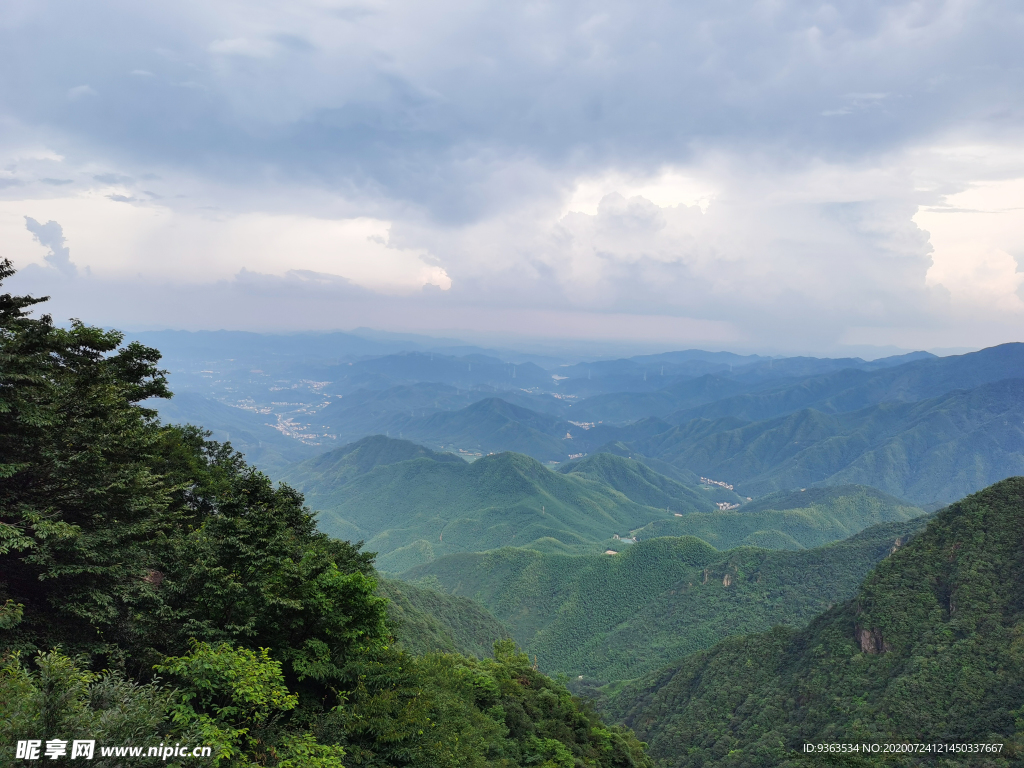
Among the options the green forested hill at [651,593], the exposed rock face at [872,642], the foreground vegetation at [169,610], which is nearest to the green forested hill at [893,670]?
the exposed rock face at [872,642]

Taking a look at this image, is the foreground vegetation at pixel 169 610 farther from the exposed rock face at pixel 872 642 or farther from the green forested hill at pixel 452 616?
the exposed rock face at pixel 872 642

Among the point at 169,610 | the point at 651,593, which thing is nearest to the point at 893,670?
the point at 169,610

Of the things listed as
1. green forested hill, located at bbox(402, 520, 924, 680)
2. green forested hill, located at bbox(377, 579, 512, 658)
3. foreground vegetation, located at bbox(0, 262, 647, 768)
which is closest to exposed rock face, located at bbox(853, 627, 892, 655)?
green forested hill, located at bbox(402, 520, 924, 680)

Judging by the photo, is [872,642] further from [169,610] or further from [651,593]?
[169,610]

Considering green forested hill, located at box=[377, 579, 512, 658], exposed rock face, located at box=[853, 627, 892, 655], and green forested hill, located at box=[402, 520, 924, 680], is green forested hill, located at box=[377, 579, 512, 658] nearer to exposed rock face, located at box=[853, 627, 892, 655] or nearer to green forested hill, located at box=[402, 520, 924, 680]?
green forested hill, located at box=[402, 520, 924, 680]

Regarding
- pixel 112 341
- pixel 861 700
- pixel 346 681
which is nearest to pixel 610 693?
pixel 861 700

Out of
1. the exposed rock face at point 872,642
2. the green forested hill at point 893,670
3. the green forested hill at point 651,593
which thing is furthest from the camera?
the green forested hill at point 651,593
